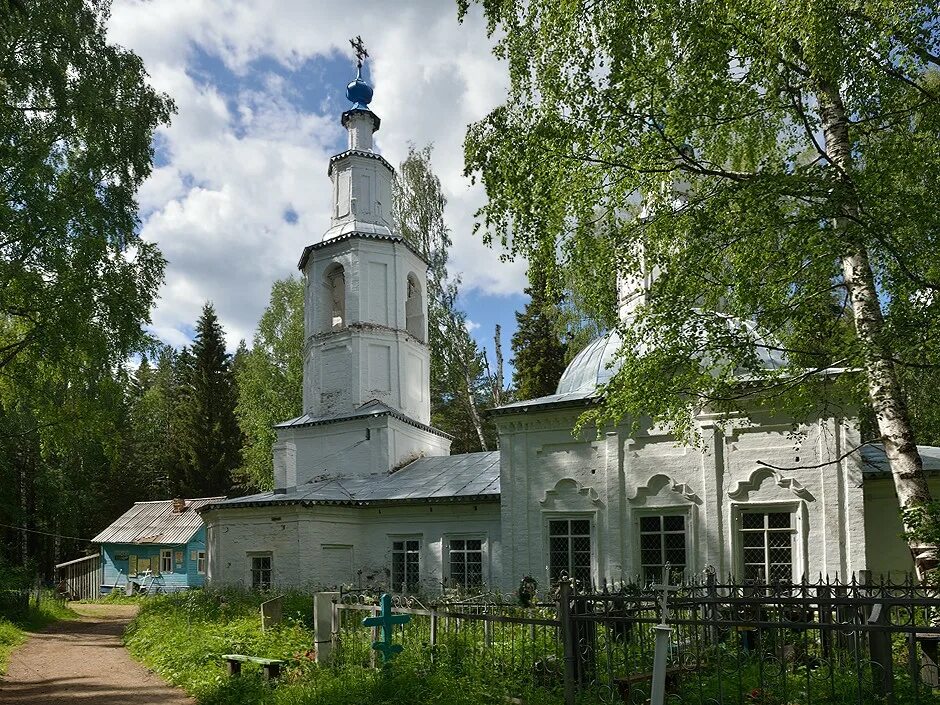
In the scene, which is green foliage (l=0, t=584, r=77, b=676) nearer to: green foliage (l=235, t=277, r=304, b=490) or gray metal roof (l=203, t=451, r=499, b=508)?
gray metal roof (l=203, t=451, r=499, b=508)

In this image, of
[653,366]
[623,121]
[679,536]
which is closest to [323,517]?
[679,536]

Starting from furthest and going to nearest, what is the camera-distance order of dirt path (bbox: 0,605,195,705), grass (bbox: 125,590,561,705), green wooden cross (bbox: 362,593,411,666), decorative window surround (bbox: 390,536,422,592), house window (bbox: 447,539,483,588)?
1. decorative window surround (bbox: 390,536,422,592)
2. house window (bbox: 447,539,483,588)
3. dirt path (bbox: 0,605,195,705)
4. green wooden cross (bbox: 362,593,411,666)
5. grass (bbox: 125,590,561,705)

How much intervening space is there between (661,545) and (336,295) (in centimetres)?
1140

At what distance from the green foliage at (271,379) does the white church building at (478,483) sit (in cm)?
875

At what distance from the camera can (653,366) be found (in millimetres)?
9156

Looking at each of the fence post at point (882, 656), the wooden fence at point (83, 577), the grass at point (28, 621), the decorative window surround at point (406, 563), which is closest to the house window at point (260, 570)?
the decorative window surround at point (406, 563)

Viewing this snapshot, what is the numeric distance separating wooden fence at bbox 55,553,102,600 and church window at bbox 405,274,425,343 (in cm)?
1824

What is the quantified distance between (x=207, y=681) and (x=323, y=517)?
7.87m

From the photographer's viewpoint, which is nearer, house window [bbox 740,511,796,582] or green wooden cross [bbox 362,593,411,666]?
green wooden cross [bbox 362,593,411,666]

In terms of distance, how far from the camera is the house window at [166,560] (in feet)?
99.1

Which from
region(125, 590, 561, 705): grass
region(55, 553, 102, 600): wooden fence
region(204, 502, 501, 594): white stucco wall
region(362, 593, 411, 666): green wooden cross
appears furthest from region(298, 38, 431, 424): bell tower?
region(55, 553, 102, 600): wooden fence

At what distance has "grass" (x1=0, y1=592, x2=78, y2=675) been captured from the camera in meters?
13.7

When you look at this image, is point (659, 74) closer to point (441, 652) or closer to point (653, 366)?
point (653, 366)

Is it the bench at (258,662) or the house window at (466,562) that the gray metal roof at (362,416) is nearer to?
the house window at (466,562)
